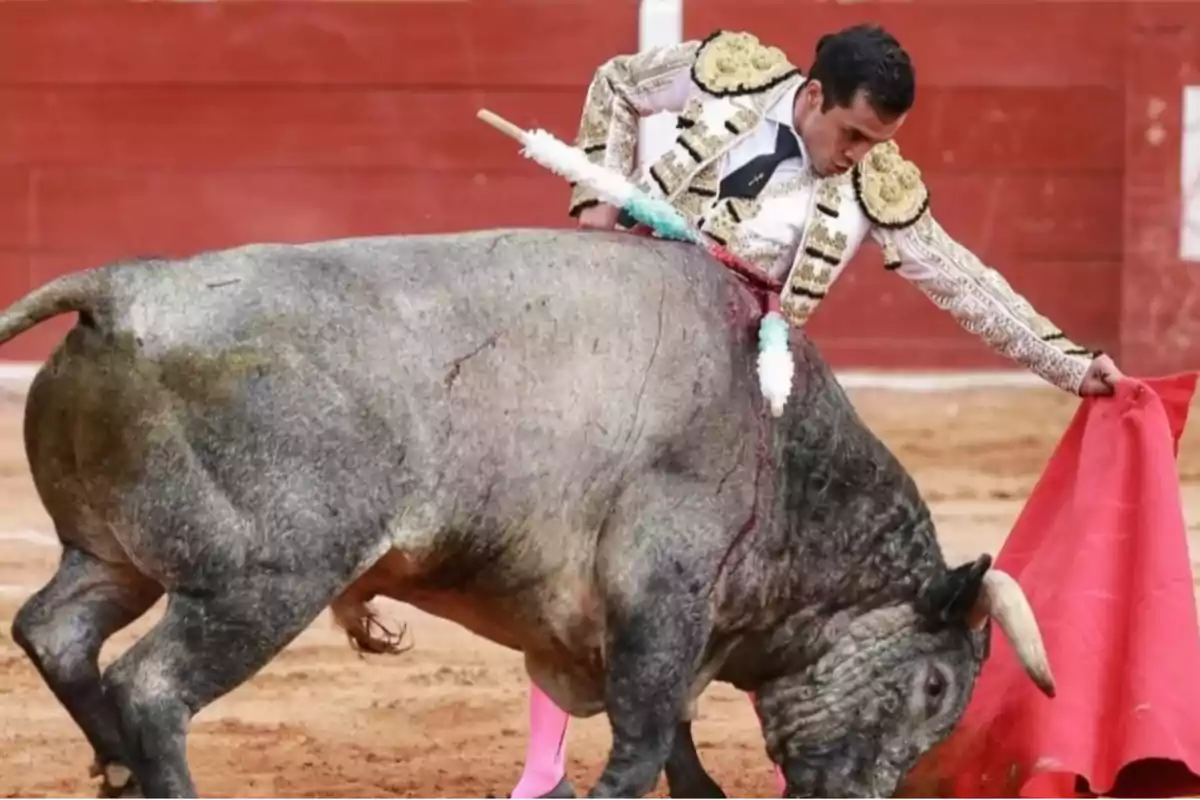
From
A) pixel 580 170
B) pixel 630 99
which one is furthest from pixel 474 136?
pixel 580 170

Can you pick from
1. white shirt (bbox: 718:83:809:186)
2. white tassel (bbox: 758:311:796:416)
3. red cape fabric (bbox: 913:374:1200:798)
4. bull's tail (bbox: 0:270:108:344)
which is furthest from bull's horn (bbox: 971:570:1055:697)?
bull's tail (bbox: 0:270:108:344)

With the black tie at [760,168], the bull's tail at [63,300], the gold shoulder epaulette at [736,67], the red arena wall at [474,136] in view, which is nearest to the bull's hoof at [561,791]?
the black tie at [760,168]

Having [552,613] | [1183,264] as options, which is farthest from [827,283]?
[1183,264]

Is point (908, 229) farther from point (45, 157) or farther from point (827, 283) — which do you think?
point (45, 157)

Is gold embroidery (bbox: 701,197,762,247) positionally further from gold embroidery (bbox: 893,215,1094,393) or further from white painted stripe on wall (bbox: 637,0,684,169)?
white painted stripe on wall (bbox: 637,0,684,169)

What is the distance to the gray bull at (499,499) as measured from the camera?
2559 millimetres

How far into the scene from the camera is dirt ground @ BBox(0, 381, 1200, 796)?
3.79 meters

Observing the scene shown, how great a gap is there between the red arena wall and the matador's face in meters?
3.33

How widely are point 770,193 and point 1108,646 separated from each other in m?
0.89

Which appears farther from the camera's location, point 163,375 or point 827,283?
point 827,283

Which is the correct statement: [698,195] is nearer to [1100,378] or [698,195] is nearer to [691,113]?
[691,113]

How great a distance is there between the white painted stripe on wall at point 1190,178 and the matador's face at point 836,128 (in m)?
3.50

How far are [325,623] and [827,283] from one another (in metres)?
2.13

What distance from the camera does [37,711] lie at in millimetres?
4199
